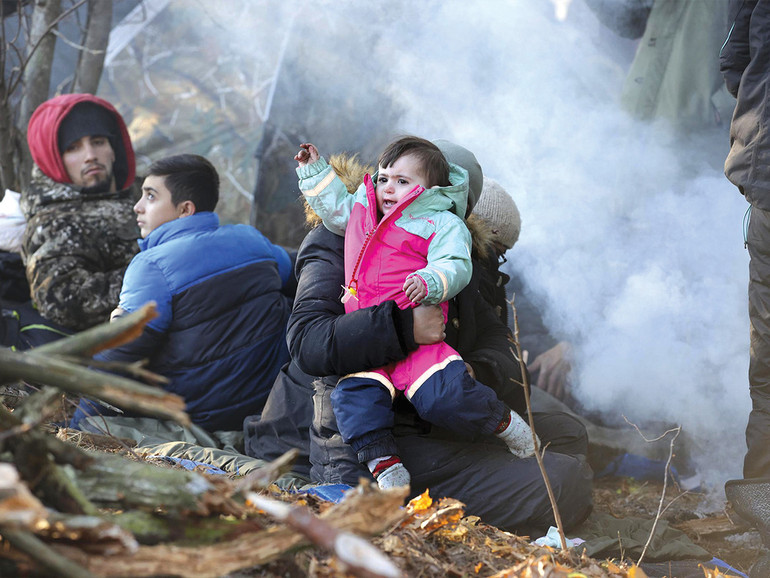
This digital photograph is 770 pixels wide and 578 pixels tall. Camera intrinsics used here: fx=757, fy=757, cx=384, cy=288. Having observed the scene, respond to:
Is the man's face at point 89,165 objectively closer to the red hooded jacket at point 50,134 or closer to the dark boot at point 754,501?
the red hooded jacket at point 50,134

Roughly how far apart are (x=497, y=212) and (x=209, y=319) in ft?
4.80

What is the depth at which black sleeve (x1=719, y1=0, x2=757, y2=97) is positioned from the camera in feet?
10.1

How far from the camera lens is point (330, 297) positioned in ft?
9.37

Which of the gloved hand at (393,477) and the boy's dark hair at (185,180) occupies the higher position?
the boy's dark hair at (185,180)

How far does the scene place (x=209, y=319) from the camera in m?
3.58

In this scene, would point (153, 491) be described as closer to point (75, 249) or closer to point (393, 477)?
point (393, 477)

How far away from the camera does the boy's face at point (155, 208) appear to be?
3840 mm

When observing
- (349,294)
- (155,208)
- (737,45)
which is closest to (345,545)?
(349,294)

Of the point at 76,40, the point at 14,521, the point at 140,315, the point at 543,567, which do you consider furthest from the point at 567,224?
the point at 76,40

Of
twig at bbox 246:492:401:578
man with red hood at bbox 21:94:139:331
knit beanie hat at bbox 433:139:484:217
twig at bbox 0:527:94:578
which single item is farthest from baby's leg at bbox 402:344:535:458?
man with red hood at bbox 21:94:139:331

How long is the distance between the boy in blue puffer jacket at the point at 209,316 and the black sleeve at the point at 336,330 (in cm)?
80

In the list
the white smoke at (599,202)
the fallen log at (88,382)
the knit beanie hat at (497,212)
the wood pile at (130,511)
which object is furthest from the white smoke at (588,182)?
the fallen log at (88,382)

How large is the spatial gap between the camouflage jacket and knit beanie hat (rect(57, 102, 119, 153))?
26 cm

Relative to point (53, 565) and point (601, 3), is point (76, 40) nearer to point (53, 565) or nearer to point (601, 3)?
point (601, 3)
